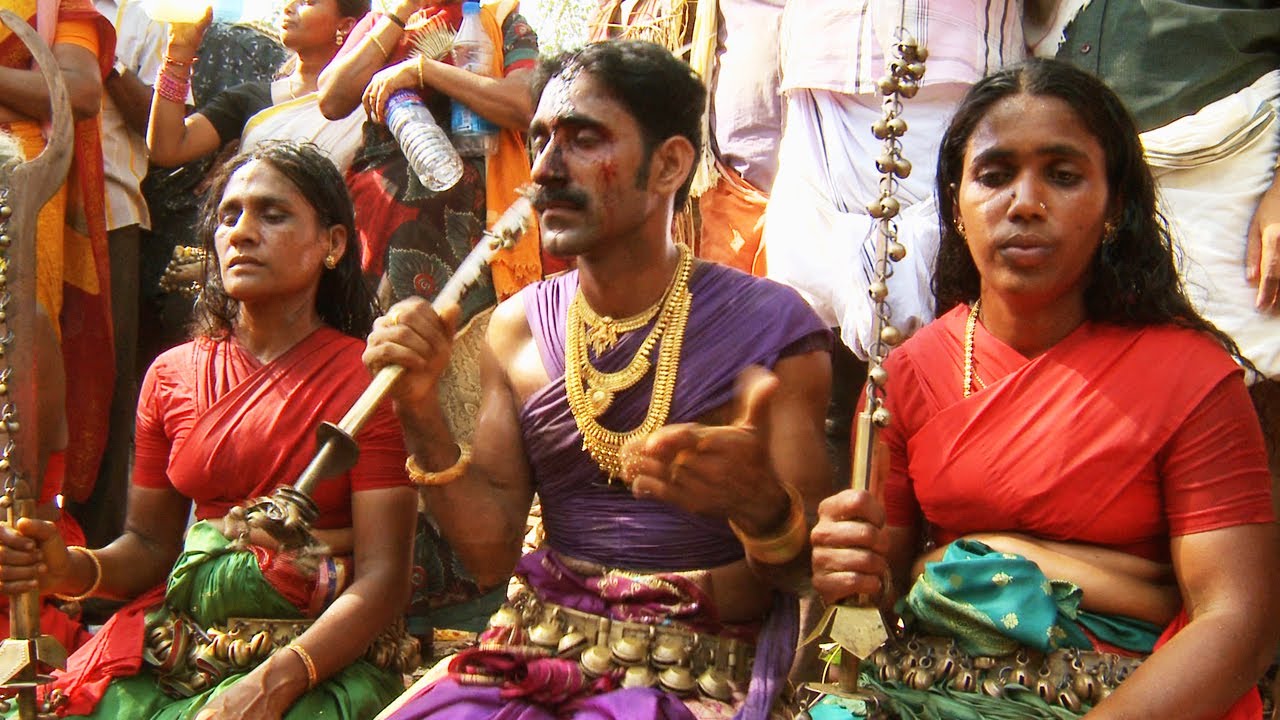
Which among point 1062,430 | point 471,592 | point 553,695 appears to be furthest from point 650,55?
point 471,592

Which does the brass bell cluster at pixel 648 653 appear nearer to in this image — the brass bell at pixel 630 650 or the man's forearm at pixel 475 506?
the brass bell at pixel 630 650

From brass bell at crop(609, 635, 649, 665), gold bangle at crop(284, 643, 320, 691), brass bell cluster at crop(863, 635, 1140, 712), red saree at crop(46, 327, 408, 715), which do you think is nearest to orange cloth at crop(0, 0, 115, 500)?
red saree at crop(46, 327, 408, 715)

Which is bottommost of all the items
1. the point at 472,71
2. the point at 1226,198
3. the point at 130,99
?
the point at 1226,198

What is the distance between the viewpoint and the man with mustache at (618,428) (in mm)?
2561

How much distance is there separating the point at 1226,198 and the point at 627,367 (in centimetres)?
163

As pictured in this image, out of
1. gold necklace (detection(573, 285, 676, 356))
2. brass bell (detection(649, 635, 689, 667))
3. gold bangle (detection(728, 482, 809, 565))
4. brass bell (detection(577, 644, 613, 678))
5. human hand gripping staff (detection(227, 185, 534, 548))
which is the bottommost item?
brass bell (detection(577, 644, 613, 678))

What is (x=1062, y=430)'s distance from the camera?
2.56 metres

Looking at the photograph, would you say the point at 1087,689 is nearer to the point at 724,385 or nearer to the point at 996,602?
the point at 996,602

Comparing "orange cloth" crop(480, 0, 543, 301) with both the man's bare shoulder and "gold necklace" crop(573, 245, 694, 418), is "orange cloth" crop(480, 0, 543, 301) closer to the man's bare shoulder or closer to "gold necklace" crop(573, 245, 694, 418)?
the man's bare shoulder

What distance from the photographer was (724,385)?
271 centimetres

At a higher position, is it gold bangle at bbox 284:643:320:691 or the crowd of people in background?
the crowd of people in background

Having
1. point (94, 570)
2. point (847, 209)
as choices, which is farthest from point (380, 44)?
point (94, 570)

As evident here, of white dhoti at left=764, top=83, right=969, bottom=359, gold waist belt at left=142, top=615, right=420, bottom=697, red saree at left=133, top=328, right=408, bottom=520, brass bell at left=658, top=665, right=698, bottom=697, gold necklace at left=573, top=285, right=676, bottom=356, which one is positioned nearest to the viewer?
brass bell at left=658, top=665, right=698, bottom=697

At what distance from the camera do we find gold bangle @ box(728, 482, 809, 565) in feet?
7.91
